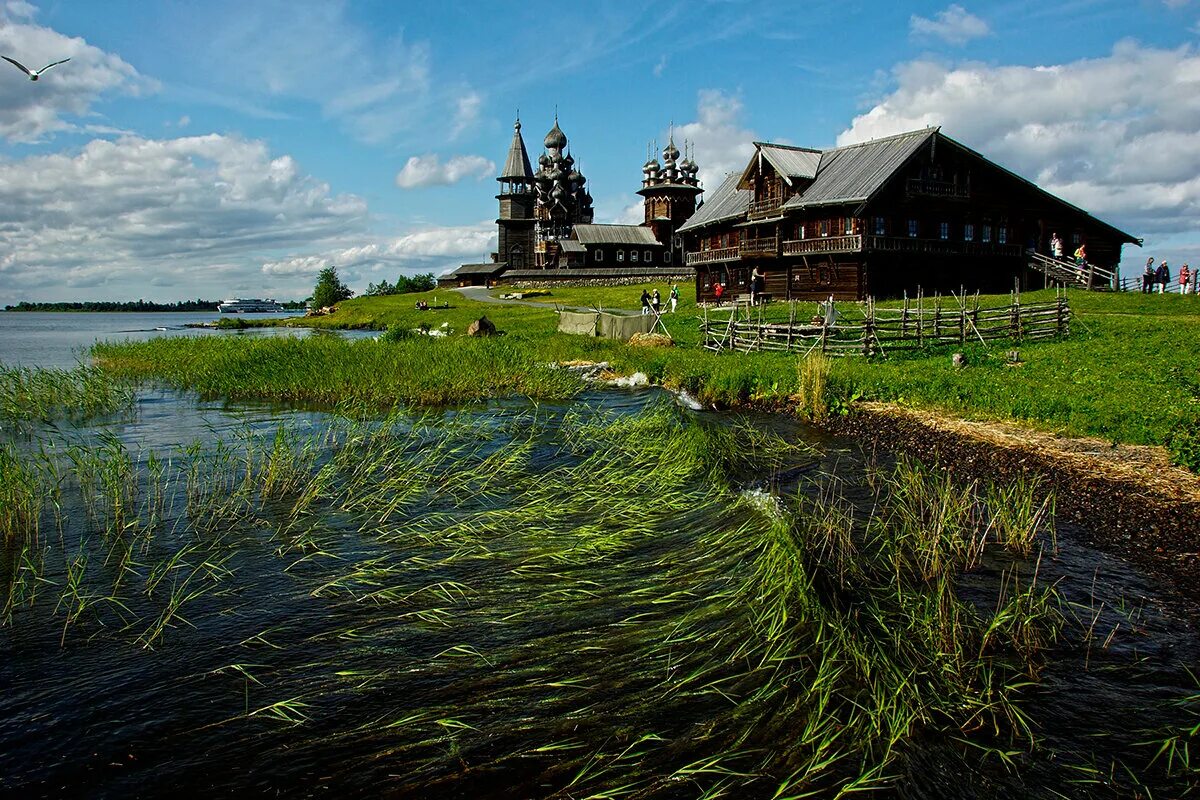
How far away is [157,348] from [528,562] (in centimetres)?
2866

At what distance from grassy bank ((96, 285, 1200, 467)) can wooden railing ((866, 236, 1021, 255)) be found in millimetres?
6795

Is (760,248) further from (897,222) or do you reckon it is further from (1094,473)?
(1094,473)

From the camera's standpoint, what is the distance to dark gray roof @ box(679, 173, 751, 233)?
1809 inches

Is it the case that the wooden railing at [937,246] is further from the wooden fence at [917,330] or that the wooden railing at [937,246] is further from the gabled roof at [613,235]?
the gabled roof at [613,235]

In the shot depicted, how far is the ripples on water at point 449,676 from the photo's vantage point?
4.76m

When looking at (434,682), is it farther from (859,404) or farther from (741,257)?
(741,257)

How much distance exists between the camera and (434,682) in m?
5.71

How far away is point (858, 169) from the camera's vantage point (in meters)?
38.5

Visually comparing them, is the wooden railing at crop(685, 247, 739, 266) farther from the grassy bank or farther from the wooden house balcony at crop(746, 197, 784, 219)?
the grassy bank

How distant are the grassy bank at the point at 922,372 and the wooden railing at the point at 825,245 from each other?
6.40 meters

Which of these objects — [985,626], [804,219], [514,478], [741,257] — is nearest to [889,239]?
[804,219]

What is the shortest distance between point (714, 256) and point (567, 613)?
141 feet

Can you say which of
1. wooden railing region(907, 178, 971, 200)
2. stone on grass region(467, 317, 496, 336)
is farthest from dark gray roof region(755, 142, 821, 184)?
stone on grass region(467, 317, 496, 336)

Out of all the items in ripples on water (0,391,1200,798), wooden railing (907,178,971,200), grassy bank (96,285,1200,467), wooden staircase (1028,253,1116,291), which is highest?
wooden railing (907,178,971,200)
